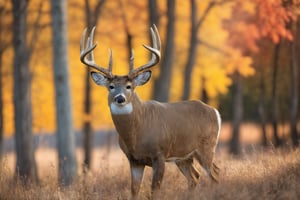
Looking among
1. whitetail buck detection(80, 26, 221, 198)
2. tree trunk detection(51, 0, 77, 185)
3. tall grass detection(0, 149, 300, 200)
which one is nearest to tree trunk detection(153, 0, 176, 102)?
tree trunk detection(51, 0, 77, 185)

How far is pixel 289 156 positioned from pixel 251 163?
1.95 ft

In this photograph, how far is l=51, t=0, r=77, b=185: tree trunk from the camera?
1498 centimetres

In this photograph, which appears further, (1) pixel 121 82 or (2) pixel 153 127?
(2) pixel 153 127

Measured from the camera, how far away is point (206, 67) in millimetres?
23578

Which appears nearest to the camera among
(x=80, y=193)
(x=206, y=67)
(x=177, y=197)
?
(x=177, y=197)

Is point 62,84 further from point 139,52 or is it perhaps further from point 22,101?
point 139,52

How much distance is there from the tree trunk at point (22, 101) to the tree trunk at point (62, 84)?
1.19m

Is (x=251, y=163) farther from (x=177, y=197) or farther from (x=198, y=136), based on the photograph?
(x=177, y=197)

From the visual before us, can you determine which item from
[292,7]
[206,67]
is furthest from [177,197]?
[206,67]

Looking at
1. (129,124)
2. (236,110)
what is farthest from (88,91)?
(129,124)

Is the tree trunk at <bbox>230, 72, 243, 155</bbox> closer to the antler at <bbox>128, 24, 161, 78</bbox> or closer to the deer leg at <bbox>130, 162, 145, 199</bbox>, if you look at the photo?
the antler at <bbox>128, 24, 161, 78</bbox>

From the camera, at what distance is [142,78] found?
33.6 feet

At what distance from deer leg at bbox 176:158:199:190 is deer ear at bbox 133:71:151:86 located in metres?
2.03

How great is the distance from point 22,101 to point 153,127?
7.44 m
